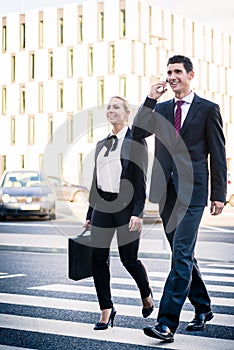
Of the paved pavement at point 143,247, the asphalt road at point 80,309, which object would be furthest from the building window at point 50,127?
the asphalt road at point 80,309

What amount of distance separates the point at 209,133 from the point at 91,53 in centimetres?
5676

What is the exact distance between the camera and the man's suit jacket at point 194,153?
5.82 metres

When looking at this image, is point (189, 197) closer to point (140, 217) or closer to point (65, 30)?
point (140, 217)

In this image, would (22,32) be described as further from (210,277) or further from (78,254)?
(78,254)

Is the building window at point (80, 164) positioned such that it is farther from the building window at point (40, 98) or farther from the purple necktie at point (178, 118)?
the purple necktie at point (178, 118)

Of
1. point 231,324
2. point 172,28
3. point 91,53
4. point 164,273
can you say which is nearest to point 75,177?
point 91,53

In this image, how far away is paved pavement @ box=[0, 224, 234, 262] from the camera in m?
13.2

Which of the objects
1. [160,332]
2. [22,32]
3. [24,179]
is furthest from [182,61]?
[22,32]

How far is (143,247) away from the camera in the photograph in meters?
14.4

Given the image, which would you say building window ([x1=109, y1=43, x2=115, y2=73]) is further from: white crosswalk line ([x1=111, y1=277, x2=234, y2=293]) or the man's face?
the man's face

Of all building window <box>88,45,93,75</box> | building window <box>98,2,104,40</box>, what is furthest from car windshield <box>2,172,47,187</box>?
building window <box>88,45,93,75</box>

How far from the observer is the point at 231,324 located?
260 inches

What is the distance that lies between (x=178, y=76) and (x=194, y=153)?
1.85 feet

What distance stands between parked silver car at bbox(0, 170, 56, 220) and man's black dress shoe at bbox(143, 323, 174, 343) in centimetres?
1847
